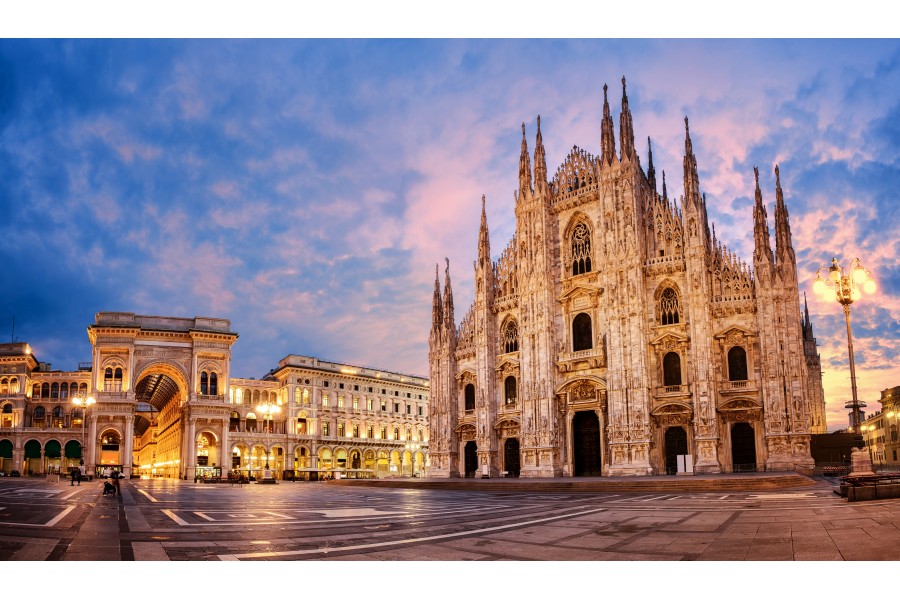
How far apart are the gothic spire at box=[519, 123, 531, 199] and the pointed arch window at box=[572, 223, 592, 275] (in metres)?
4.82

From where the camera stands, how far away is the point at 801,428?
37.1 meters

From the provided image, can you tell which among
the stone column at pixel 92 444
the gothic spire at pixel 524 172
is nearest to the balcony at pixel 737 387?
the gothic spire at pixel 524 172

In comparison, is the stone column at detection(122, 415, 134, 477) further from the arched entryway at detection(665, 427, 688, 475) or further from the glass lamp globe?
the glass lamp globe

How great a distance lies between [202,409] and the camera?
219 feet

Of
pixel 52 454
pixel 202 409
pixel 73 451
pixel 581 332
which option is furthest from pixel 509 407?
pixel 52 454

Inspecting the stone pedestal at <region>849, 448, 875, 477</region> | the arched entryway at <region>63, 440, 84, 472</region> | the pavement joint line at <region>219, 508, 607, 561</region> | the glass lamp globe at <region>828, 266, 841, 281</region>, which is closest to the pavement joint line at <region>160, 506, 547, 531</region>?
the pavement joint line at <region>219, 508, 607, 561</region>

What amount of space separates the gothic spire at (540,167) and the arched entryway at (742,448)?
66.5 feet

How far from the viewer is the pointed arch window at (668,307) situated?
140 ft

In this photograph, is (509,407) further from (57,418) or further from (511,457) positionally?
(57,418)

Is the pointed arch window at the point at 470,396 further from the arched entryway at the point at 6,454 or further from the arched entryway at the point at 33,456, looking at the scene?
the arched entryway at the point at 6,454

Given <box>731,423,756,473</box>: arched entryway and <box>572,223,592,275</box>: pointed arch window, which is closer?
<box>731,423,756,473</box>: arched entryway

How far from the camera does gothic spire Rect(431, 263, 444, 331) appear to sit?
178 feet
